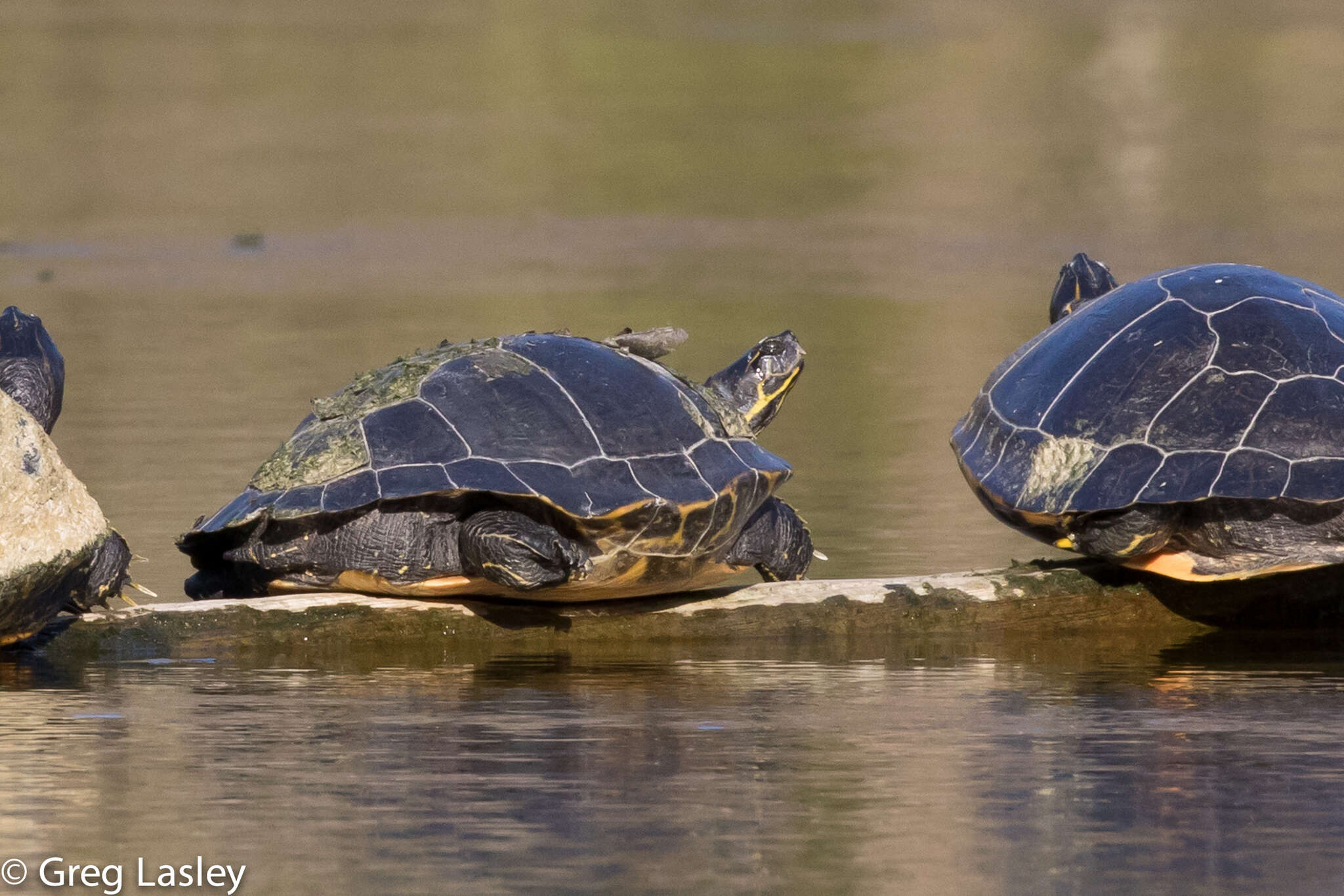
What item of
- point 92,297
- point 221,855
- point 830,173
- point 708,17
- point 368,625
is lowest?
point 221,855

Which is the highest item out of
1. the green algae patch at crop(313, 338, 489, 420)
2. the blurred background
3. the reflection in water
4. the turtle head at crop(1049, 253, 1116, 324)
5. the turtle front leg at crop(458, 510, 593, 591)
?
Answer: the blurred background

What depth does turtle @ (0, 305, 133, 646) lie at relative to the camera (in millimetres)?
5832

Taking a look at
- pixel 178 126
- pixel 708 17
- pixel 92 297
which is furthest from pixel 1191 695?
pixel 708 17

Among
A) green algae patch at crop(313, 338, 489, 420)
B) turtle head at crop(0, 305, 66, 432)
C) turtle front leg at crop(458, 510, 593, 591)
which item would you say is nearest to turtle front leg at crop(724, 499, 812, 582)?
turtle front leg at crop(458, 510, 593, 591)

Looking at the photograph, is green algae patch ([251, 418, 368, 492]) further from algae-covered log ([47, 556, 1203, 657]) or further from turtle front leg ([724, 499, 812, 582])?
turtle front leg ([724, 499, 812, 582])

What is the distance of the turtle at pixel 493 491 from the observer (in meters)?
6.41

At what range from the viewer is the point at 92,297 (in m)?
17.8

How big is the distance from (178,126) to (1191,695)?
24.4 meters

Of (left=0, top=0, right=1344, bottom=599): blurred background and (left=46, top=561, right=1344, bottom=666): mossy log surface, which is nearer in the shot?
(left=46, top=561, right=1344, bottom=666): mossy log surface

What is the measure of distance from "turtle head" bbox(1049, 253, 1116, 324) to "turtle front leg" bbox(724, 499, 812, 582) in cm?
170

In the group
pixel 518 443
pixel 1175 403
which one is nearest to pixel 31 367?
pixel 518 443

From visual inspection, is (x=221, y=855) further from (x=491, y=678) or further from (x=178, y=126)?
(x=178, y=126)

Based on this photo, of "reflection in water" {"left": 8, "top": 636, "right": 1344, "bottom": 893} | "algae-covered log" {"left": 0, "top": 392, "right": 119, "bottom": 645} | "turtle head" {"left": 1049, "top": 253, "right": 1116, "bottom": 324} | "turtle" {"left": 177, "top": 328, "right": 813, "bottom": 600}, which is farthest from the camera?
"turtle head" {"left": 1049, "top": 253, "right": 1116, "bottom": 324}

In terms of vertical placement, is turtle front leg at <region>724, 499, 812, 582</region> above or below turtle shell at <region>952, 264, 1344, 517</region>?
below
